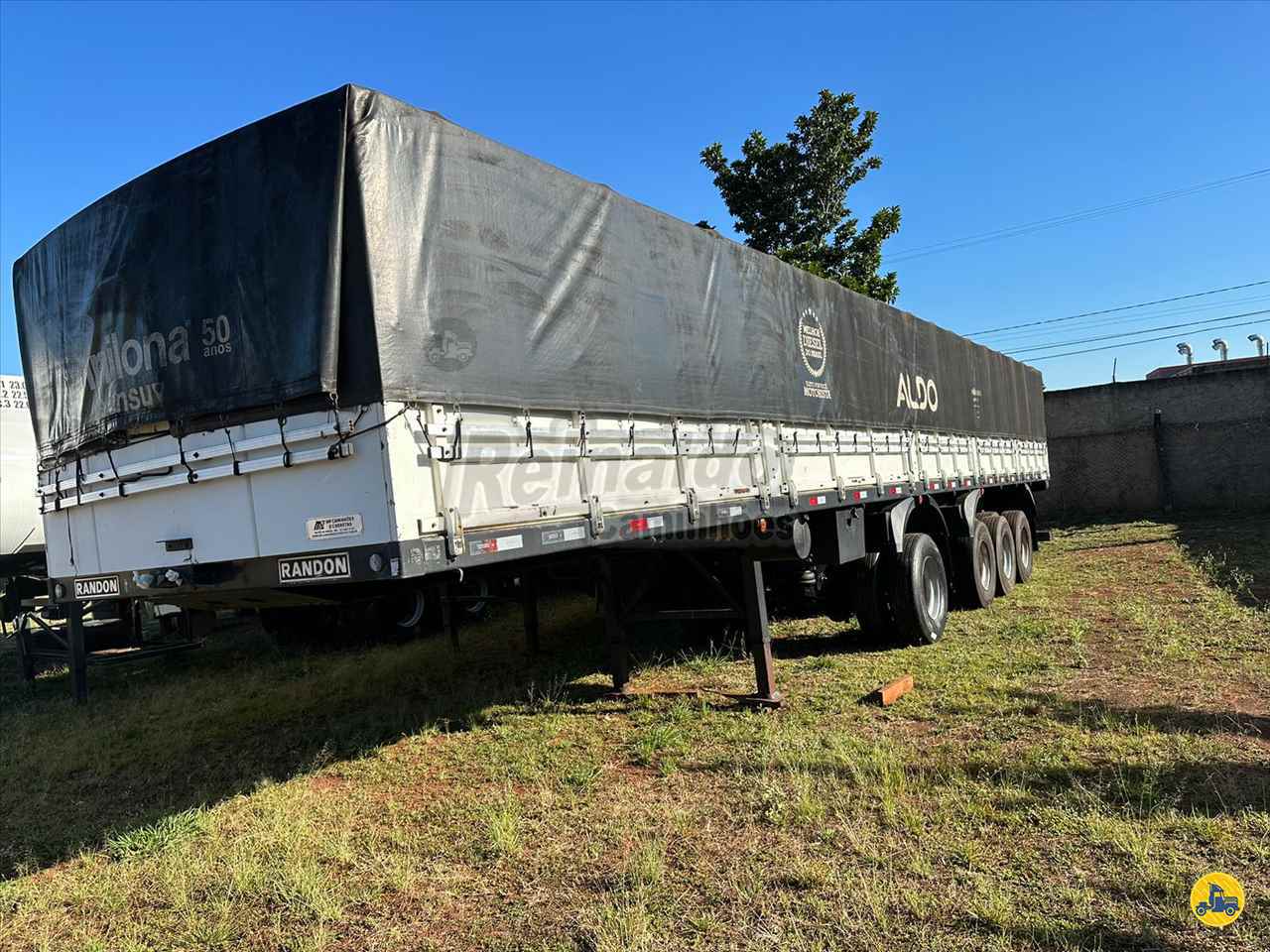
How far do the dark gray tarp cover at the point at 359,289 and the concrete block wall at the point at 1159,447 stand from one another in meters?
17.8

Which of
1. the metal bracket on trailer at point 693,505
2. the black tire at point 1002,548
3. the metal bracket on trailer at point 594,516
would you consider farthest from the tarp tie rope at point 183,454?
the black tire at point 1002,548

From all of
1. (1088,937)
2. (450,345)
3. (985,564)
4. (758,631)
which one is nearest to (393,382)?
(450,345)

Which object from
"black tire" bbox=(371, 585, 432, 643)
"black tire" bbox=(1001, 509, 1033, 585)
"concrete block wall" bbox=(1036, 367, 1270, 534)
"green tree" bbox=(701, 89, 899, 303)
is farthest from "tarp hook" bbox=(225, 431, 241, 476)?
"concrete block wall" bbox=(1036, 367, 1270, 534)

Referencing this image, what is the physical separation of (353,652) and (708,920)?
6.85m

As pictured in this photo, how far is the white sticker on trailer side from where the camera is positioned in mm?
3521

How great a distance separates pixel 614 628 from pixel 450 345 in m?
3.16

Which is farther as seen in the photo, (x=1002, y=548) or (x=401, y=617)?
(x=1002, y=548)

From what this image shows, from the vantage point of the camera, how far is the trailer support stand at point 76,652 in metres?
7.49

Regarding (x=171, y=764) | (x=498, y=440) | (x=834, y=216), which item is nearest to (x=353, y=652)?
(x=171, y=764)

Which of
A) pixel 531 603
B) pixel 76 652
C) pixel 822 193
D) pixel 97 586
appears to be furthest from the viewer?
pixel 822 193

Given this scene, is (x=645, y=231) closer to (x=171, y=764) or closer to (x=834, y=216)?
(x=171, y=764)

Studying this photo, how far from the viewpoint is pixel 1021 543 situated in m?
11.9

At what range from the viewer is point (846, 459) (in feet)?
23.4

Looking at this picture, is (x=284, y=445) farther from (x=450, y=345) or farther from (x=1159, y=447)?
(x=1159, y=447)
